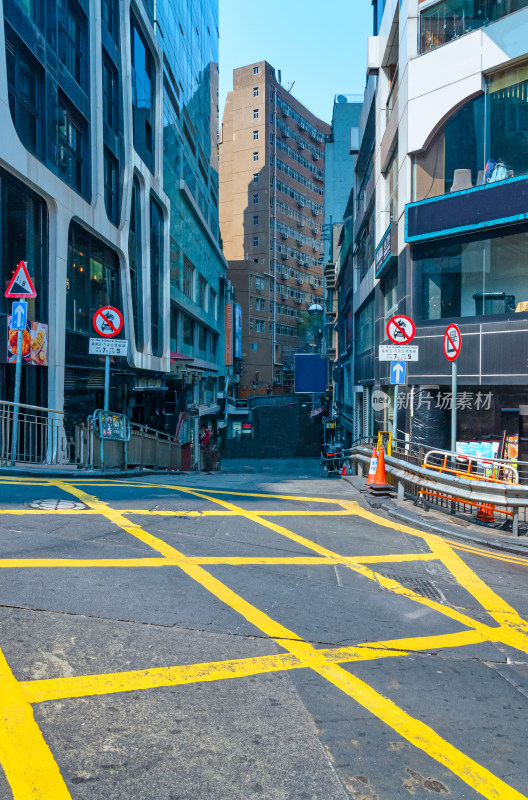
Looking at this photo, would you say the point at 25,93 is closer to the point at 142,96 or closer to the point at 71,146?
the point at 71,146

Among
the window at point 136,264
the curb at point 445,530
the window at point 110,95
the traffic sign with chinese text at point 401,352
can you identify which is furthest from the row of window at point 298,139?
the curb at point 445,530

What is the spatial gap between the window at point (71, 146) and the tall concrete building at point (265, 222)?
57810mm

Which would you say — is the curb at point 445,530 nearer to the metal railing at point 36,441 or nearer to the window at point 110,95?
the metal railing at point 36,441

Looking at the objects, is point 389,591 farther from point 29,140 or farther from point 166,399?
point 166,399

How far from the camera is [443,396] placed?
18.9 m

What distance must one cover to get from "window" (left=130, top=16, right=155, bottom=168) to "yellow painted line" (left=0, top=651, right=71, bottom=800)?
29670mm

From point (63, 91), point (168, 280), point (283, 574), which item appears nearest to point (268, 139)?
point (168, 280)

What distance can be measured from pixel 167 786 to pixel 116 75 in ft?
96.5

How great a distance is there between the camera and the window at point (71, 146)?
20.7m

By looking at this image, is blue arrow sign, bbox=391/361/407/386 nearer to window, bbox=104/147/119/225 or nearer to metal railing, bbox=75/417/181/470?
metal railing, bbox=75/417/181/470

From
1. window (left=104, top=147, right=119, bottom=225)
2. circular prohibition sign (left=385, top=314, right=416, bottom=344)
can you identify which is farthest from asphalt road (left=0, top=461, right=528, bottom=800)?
window (left=104, top=147, right=119, bottom=225)

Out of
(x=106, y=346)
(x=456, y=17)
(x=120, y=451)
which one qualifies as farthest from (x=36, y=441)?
(x=456, y=17)

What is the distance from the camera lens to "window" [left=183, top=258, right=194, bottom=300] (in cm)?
4347

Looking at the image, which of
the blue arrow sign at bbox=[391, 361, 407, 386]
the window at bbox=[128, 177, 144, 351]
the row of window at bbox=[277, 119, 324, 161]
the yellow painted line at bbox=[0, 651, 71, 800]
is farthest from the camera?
the row of window at bbox=[277, 119, 324, 161]
